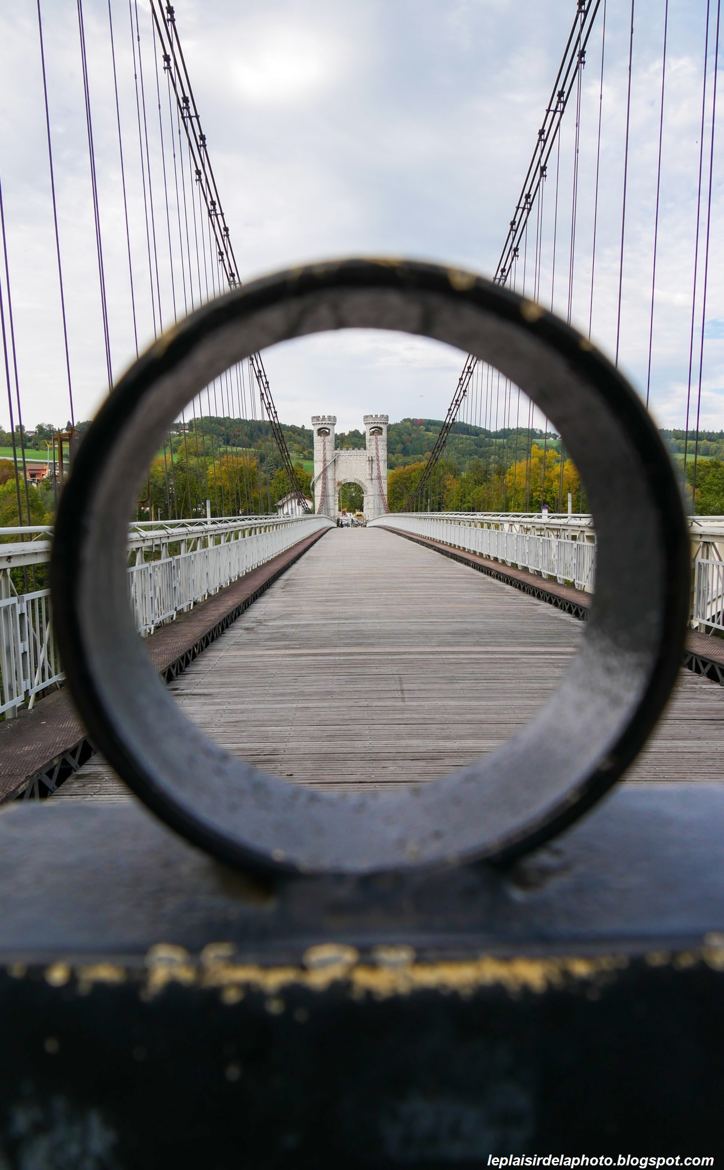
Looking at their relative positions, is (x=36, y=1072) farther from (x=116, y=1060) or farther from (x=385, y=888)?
(x=385, y=888)

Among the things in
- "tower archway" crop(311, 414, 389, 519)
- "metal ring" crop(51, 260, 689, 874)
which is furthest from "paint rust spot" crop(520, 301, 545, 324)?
"tower archway" crop(311, 414, 389, 519)

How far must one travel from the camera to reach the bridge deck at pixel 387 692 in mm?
3555

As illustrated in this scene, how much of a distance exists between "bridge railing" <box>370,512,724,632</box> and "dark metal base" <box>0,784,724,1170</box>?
540 millimetres

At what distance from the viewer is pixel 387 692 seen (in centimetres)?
491

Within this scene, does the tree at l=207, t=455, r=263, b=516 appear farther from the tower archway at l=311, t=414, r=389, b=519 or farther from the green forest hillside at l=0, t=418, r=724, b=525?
the tower archway at l=311, t=414, r=389, b=519

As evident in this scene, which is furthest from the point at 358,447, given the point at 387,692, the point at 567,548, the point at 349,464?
the point at 387,692

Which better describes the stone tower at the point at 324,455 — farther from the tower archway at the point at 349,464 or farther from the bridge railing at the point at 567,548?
the bridge railing at the point at 567,548

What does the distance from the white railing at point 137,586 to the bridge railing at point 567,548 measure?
8.62 feet

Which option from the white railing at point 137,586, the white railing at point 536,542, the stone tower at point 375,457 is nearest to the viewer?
the white railing at point 137,586

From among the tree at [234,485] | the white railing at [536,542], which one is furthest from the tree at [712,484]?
the white railing at [536,542]

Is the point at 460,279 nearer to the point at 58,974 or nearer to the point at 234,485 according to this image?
the point at 58,974

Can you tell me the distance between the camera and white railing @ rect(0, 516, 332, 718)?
3766 millimetres

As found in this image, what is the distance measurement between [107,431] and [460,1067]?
0.89 meters

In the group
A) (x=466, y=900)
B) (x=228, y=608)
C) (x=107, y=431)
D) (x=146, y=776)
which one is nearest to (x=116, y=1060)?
(x=146, y=776)
